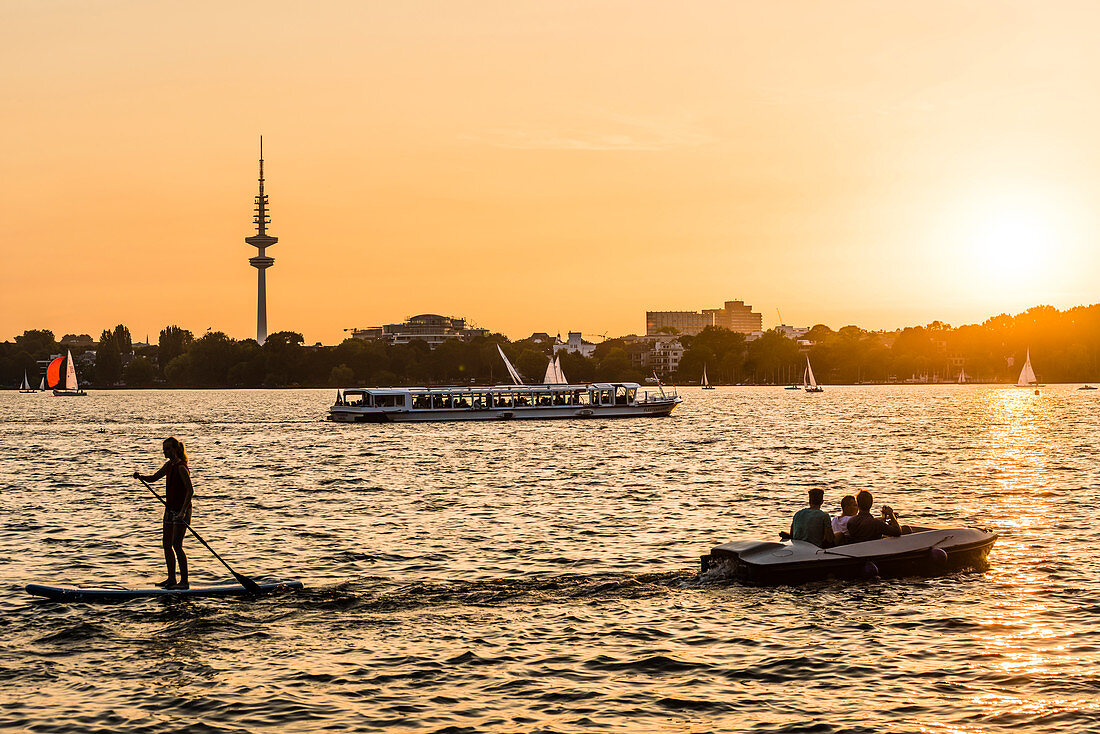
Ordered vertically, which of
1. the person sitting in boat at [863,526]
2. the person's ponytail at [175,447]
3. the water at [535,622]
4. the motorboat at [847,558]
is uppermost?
the person's ponytail at [175,447]

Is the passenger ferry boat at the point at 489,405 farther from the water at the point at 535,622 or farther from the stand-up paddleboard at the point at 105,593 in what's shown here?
the stand-up paddleboard at the point at 105,593

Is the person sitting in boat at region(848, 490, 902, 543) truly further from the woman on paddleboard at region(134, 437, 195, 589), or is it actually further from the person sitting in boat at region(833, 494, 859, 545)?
the woman on paddleboard at region(134, 437, 195, 589)

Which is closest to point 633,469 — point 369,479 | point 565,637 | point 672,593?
point 369,479

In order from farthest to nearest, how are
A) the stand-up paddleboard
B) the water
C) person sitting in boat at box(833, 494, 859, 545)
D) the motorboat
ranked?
person sitting in boat at box(833, 494, 859, 545)
the motorboat
the stand-up paddleboard
the water

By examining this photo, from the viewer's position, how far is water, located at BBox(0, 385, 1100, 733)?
64.9ft

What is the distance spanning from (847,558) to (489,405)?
120 m

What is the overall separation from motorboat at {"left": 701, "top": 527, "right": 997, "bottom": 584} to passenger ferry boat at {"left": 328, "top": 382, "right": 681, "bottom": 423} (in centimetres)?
11200

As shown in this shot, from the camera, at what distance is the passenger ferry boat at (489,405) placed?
480ft

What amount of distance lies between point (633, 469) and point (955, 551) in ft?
135

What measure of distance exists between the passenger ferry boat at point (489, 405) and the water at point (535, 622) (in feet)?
282

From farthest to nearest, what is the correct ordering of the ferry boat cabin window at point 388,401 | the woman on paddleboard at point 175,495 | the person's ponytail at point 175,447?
1. the ferry boat cabin window at point 388,401
2. the woman on paddleboard at point 175,495
3. the person's ponytail at point 175,447

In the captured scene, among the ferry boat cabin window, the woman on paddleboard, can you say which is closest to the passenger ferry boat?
the ferry boat cabin window

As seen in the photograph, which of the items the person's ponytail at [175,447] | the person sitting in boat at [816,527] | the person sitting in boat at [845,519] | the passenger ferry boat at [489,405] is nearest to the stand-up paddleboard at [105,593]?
the person's ponytail at [175,447]

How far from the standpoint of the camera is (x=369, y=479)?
6631cm
